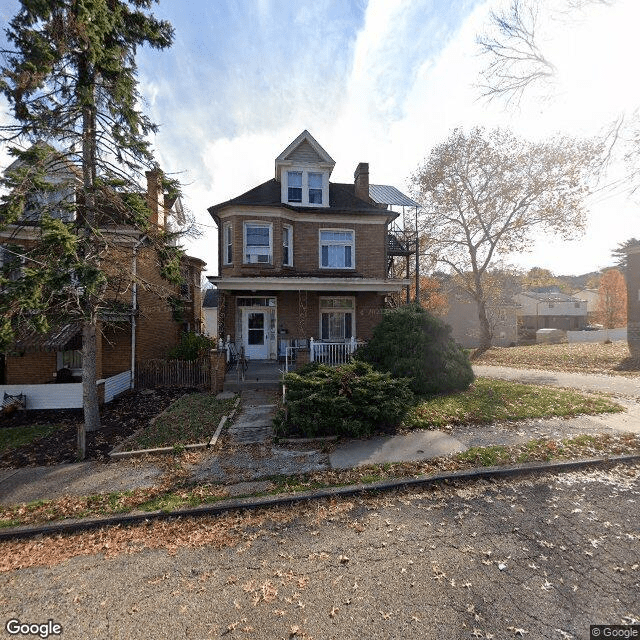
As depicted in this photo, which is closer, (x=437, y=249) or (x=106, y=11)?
(x=106, y=11)

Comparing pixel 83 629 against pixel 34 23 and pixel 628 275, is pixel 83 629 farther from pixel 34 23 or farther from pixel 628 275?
pixel 628 275

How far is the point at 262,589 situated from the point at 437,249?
25725 mm

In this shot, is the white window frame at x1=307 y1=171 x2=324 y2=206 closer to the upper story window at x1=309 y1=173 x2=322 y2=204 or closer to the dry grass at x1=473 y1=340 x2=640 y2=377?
the upper story window at x1=309 y1=173 x2=322 y2=204

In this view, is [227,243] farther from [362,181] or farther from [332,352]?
[362,181]

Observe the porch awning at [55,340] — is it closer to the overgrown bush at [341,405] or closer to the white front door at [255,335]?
the white front door at [255,335]

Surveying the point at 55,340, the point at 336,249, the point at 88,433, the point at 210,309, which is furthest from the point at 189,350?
the point at 210,309

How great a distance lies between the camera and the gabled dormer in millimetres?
16156

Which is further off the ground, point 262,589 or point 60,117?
point 60,117

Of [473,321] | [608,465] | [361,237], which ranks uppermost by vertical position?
[361,237]

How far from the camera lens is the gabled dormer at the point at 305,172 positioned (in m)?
16.2

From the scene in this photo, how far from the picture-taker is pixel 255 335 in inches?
627

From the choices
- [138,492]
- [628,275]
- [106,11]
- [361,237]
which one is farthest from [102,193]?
[628,275]

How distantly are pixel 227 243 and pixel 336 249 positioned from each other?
18.0 ft

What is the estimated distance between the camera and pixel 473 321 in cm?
3681
